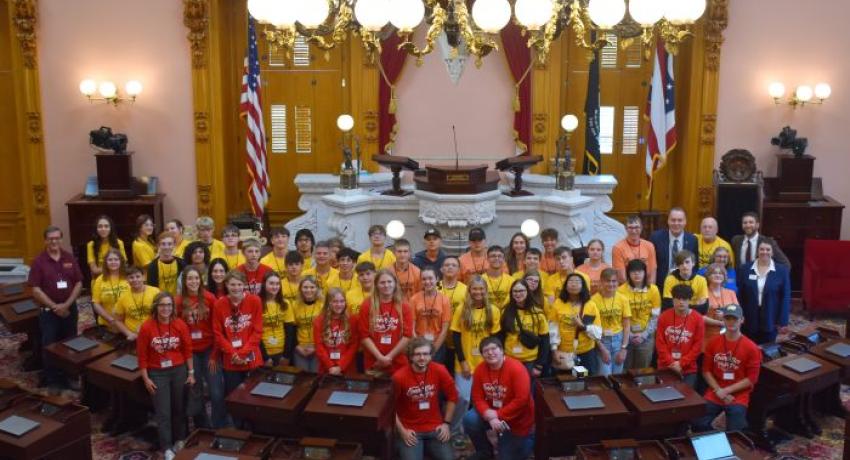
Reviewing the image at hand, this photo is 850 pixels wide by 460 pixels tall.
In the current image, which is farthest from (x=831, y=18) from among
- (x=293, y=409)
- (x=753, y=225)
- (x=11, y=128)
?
(x=11, y=128)

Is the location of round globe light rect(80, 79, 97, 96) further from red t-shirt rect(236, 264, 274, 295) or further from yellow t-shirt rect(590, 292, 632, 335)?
yellow t-shirt rect(590, 292, 632, 335)

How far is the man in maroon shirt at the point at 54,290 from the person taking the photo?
7.73 meters

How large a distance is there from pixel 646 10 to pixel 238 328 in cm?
368

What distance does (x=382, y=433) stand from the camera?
573cm

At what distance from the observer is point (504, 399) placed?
580 cm

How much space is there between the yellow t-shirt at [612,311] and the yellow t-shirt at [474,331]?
0.82 meters

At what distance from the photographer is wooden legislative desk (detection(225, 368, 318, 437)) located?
566 cm

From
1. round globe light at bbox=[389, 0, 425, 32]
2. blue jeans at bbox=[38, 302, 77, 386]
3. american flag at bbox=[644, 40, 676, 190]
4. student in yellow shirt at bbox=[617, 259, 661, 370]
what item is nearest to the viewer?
round globe light at bbox=[389, 0, 425, 32]

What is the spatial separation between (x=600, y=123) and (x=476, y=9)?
7875 mm

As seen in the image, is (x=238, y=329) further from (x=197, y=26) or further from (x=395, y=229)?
(x=197, y=26)

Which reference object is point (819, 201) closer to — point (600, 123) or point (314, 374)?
point (600, 123)

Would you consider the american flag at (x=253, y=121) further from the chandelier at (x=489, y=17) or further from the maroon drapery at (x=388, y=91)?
the chandelier at (x=489, y=17)

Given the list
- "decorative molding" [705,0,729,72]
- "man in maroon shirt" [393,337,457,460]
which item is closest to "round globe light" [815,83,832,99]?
"decorative molding" [705,0,729,72]

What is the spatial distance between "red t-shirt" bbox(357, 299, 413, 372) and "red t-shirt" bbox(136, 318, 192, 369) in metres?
1.29
